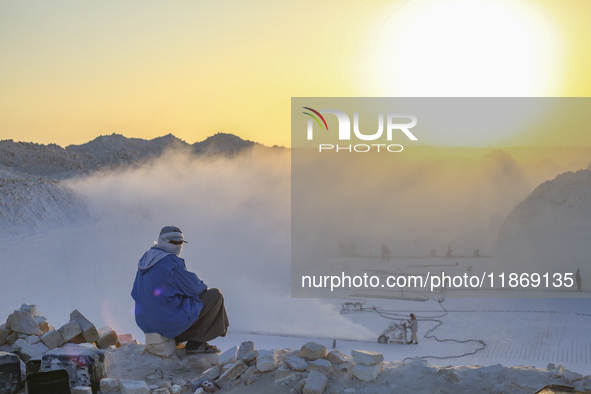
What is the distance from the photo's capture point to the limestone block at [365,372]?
13.9ft

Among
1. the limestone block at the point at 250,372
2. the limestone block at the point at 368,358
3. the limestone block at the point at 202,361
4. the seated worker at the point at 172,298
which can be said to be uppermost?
the seated worker at the point at 172,298

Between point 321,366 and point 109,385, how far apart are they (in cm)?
175

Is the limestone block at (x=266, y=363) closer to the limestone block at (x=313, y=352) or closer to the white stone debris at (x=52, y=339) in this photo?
the limestone block at (x=313, y=352)

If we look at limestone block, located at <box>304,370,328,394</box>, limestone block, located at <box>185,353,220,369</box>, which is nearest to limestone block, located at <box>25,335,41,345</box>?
limestone block, located at <box>185,353,220,369</box>

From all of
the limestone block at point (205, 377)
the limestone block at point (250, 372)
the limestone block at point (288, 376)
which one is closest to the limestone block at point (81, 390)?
the limestone block at point (205, 377)

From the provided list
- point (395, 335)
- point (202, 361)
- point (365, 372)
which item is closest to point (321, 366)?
point (365, 372)

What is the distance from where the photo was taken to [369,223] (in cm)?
4891

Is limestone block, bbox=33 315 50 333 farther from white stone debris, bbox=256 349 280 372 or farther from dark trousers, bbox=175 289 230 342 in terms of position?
white stone debris, bbox=256 349 280 372

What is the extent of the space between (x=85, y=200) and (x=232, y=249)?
8.33m

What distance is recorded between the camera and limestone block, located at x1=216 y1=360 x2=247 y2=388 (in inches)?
176

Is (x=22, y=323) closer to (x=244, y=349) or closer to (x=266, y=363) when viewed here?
(x=244, y=349)

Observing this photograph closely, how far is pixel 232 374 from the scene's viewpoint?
4.50 m

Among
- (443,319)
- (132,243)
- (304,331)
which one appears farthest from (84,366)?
(132,243)

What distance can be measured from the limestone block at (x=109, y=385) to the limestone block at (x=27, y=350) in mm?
1061
